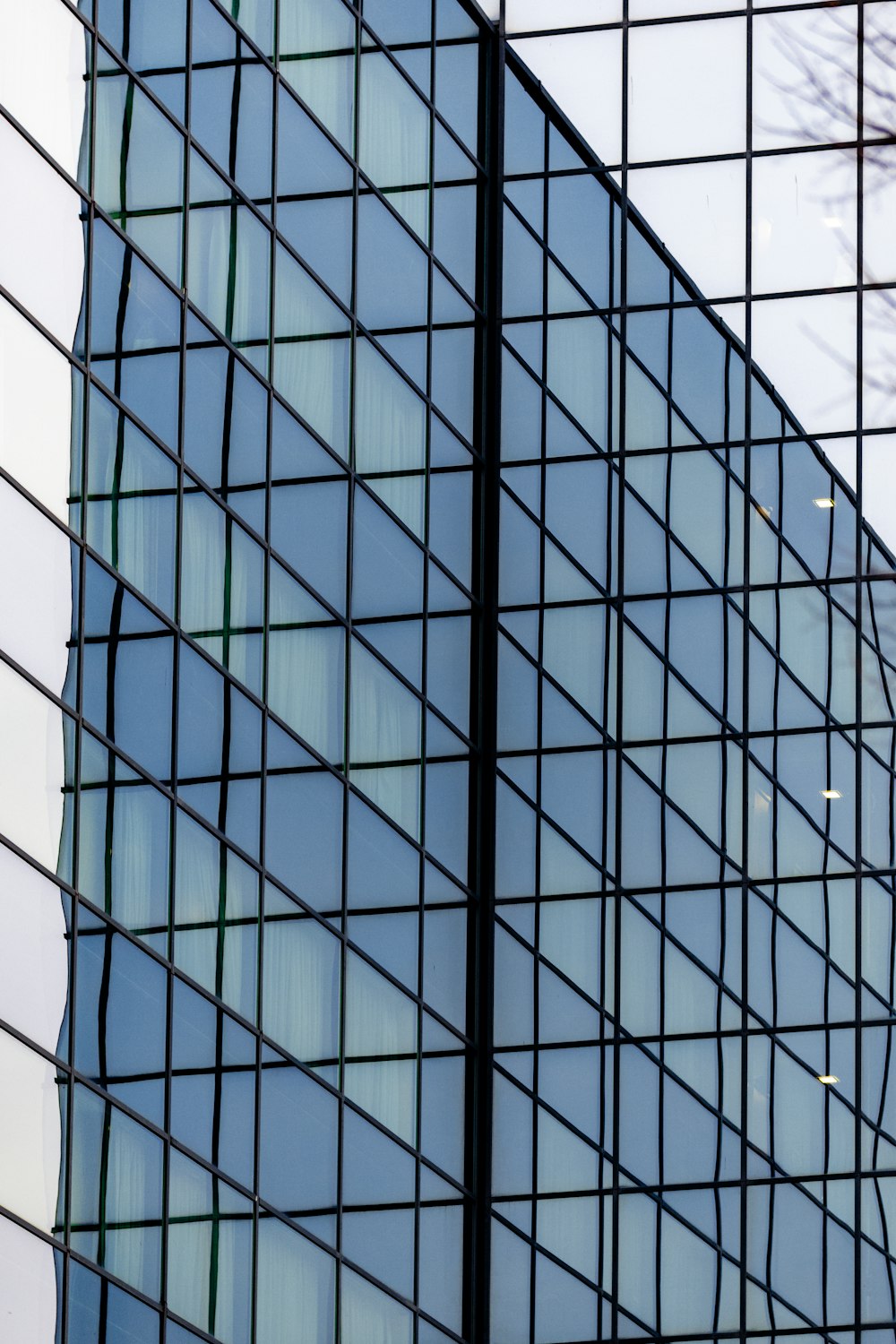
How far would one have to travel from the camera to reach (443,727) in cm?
2958

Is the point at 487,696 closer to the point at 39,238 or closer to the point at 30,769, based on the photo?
the point at 30,769

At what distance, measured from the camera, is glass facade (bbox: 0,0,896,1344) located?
2403 centimetres

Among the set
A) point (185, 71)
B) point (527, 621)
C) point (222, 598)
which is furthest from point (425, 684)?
point (185, 71)

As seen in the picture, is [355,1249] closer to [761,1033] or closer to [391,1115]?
[391,1115]

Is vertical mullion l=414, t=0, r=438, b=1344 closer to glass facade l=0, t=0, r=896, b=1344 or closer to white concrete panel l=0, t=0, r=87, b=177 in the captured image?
glass facade l=0, t=0, r=896, b=1344

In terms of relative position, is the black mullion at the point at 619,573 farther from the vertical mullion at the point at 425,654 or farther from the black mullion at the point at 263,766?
the black mullion at the point at 263,766

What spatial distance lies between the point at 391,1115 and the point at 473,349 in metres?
10.9

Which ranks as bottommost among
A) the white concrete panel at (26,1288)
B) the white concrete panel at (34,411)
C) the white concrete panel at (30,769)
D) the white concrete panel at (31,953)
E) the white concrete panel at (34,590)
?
the white concrete panel at (26,1288)

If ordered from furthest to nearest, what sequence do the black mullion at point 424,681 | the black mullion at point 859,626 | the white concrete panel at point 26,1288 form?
the black mullion at point 859,626 → the black mullion at point 424,681 → the white concrete panel at point 26,1288

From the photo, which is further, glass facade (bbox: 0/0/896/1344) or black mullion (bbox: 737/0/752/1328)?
black mullion (bbox: 737/0/752/1328)

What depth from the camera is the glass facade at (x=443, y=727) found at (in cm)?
2403

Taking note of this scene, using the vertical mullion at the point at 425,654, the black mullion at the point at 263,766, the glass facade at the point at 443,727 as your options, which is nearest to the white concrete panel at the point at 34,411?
the glass facade at the point at 443,727

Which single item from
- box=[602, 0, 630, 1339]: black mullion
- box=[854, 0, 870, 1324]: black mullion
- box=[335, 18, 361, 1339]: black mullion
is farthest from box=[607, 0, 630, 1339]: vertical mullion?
box=[335, 18, 361, 1339]: black mullion

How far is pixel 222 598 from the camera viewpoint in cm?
2545
